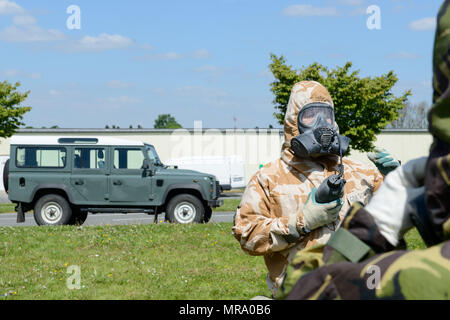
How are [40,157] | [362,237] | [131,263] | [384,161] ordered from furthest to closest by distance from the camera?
[40,157] → [131,263] → [384,161] → [362,237]

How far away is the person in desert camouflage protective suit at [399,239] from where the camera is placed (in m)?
0.98

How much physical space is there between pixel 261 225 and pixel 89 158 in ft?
38.7

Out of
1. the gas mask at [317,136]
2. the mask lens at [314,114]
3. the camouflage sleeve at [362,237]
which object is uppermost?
the mask lens at [314,114]

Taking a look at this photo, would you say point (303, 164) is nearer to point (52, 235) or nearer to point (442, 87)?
point (442, 87)

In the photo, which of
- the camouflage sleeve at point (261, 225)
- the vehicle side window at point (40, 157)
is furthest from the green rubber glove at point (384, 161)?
the vehicle side window at point (40, 157)

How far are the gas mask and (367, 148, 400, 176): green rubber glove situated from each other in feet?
0.80

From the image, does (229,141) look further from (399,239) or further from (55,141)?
(399,239)

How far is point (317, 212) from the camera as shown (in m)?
2.55

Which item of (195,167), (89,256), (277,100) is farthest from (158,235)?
(277,100)

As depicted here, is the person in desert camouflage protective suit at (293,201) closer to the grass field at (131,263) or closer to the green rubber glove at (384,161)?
the green rubber glove at (384,161)

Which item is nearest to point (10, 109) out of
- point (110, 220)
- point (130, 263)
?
point (110, 220)

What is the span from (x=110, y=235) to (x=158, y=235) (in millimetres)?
882

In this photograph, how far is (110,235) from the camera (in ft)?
32.1

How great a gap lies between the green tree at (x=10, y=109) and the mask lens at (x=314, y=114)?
24592mm
